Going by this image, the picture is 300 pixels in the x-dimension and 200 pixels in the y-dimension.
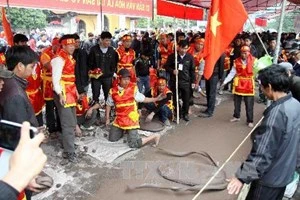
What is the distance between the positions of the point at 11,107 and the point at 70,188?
6.14ft

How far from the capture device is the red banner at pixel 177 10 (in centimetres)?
Answer: 940

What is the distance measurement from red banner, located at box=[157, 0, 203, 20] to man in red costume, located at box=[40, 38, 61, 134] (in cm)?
468

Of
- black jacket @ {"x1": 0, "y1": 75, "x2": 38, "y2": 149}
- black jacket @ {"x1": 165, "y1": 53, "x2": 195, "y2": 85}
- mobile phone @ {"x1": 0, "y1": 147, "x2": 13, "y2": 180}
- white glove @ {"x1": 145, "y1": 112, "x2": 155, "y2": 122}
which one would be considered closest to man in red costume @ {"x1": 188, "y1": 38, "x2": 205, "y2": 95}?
black jacket @ {"x1": 165, "y1": 53, "x2": 195, "y2": 85}

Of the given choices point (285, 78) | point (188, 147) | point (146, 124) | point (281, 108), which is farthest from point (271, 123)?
point (146, 124)

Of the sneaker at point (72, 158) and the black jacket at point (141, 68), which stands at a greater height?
the black jacket at point (141, 68)

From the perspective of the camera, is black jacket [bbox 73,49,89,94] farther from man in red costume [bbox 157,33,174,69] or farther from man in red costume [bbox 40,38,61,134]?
man in red costume [bbox 157,33,174,69]

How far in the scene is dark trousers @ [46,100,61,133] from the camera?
210 inches


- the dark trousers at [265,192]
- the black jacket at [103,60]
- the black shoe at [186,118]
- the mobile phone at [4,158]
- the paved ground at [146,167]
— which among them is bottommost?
the paved ground at [146,167]

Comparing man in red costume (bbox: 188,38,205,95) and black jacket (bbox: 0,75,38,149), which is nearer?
black jacket (bbox: 0,75,38,149)

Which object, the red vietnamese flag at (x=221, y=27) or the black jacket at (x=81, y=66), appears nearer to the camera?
the red vietnamese flag at (x=221, y=27)

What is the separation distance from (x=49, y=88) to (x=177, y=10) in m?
6.75

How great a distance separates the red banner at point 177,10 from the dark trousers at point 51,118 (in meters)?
5.17

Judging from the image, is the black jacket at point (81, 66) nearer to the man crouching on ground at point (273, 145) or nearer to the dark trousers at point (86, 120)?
the dark trousers at point (86, 120)

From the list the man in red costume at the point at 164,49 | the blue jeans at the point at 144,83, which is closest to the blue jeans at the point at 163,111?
the blue jeans at the point at 144,83
